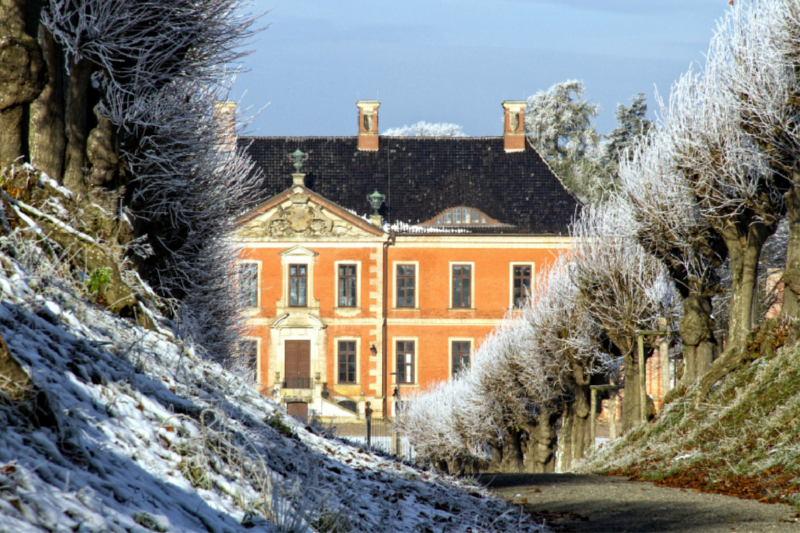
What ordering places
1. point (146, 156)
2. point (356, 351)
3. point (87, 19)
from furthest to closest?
point (356, 351) → point (146, 156) → point (87, 19)

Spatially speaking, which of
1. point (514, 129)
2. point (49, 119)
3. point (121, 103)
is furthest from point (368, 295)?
point (49, 119)

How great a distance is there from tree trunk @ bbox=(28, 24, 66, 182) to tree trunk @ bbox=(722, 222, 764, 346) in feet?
34.0

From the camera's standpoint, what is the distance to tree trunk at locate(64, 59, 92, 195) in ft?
30.1

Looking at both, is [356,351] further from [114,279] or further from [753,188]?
[114,279]

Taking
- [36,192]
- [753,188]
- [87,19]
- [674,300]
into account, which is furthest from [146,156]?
[674,300]

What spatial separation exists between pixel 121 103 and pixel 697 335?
35.6ft

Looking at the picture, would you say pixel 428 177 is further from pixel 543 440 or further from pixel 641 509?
pixel 641 509

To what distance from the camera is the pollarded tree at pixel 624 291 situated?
17297 millimetres

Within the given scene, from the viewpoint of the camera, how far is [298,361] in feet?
126

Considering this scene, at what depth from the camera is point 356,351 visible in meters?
38.6

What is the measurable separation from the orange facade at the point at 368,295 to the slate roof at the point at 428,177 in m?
1.61

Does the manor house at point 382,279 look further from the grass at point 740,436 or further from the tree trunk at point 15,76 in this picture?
the tree trunk at point 15,76

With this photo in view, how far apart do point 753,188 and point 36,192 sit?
10.3 metres

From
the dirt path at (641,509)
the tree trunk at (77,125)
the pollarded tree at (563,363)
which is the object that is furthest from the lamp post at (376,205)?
the tree trunk at (77,125)
